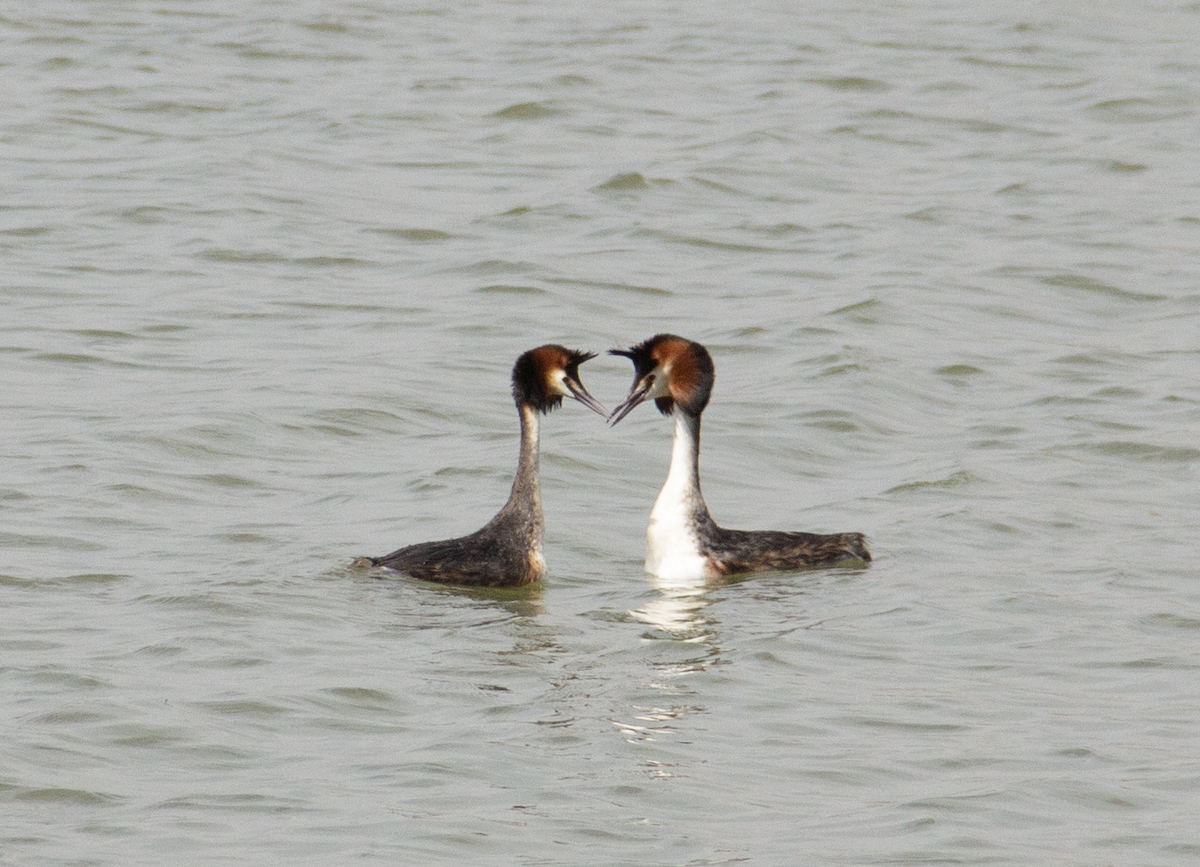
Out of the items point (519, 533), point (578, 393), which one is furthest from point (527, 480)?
point (578, 393)

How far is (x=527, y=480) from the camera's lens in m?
11.1

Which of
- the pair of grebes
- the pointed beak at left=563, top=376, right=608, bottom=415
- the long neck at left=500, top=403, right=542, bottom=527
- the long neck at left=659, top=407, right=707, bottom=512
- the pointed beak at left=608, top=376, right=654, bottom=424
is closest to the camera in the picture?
the pair of grebes

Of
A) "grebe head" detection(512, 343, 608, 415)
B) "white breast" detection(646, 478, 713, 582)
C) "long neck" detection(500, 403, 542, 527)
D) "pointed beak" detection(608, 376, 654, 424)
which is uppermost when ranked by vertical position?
"grebe head" detection(512, 343, 608, 415)

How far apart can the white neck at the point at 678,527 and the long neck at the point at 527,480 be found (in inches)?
26.1

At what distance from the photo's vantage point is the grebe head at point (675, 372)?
38.1 feet

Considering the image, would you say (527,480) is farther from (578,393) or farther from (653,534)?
(653,534)

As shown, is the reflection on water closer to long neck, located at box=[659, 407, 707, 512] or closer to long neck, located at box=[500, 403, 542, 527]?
long neck, located at box=[659, 407, 707, 512]

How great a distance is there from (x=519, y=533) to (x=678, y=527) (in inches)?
34.8

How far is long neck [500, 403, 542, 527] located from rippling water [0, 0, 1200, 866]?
0.41 metres

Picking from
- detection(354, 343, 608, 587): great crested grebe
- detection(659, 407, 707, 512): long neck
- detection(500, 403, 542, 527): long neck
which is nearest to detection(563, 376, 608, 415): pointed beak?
detection(354, 343, 608, 587): great crested grebe

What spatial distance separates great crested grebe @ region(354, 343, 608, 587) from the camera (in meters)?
10.6

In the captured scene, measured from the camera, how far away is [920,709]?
891cm

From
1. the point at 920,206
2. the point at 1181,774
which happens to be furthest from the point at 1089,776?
the point at 920,206

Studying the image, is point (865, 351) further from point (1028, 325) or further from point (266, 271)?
point (266, 271)
